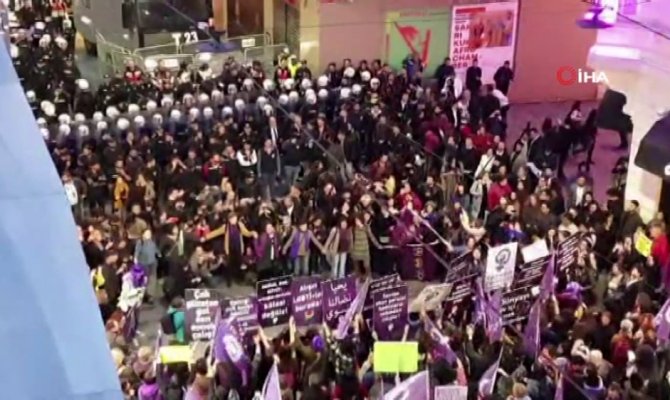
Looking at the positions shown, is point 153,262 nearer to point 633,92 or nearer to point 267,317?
point 267,317

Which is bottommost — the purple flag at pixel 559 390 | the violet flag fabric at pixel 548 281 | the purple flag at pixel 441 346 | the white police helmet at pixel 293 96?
the purple flag at pixel 559 390

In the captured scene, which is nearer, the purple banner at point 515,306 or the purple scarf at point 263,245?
the purple banner at point 515,306

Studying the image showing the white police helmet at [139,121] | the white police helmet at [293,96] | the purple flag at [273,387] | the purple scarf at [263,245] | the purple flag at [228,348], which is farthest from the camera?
the white police helmet at [293,96]

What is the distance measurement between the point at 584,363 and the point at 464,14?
14.9 metres

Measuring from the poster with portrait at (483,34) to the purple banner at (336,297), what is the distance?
44.8ft

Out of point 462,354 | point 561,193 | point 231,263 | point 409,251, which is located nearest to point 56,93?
point 231,263

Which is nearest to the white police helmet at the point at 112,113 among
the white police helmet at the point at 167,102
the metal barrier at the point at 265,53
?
the white police helmet at the point at 167,102

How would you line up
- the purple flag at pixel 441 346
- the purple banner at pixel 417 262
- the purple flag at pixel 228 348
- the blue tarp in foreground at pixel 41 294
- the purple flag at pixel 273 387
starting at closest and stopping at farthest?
the blue tarp in foreground at pixel 41 294 → the purple flag at pixel 273 387 → the purple flag at pixel 228 348 → the purple flag at pixel 441 346 → the purple banner at pixel 417 262

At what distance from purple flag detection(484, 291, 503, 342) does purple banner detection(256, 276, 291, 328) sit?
2.19 metres

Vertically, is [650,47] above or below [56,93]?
above

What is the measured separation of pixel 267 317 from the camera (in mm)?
12312

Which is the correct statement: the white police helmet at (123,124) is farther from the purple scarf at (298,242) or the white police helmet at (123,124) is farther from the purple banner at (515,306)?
the purple banner at (515,306)

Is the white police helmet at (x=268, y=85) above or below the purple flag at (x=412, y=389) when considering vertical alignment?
above

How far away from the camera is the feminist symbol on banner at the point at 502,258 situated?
44.3 feet
